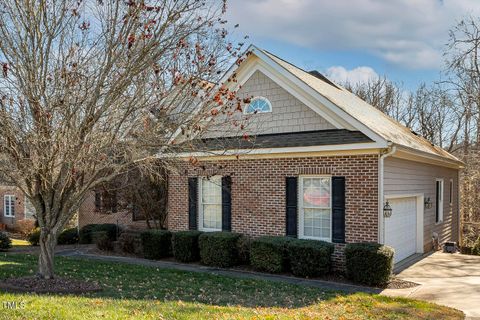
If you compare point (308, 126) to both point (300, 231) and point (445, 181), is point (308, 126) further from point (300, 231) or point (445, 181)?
point (445, 181)

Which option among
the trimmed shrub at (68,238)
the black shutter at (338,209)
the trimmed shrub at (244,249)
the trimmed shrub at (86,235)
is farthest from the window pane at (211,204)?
the trimmed shrub at (68,238)

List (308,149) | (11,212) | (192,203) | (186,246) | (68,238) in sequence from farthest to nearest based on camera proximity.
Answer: (11,212), (68,238), (192,203), (186,246), (308,149)

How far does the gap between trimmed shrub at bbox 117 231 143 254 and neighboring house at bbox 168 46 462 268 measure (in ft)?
4.17

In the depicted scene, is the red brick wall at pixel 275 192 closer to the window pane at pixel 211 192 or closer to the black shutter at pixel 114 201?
the window pane at pixel 211 192

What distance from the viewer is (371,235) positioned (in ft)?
36.6

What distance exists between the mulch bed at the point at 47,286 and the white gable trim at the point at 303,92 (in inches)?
245

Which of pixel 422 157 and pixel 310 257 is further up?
pixel 422 157

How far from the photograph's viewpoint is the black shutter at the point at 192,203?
14.7m

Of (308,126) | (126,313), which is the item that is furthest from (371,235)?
(126,313)

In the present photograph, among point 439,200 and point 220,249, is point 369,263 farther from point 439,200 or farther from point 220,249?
point 439,200

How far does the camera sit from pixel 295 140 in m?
12.6

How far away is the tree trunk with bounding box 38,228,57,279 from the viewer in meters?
8.53

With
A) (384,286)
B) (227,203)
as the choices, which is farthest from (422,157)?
(227,203)

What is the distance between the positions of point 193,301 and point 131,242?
26.3ft
